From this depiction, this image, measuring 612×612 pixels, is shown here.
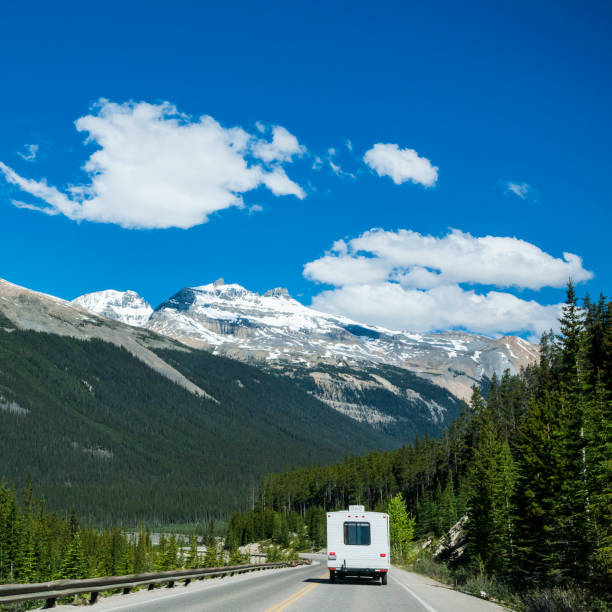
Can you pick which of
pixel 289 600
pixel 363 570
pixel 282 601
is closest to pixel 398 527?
pixel 363 570

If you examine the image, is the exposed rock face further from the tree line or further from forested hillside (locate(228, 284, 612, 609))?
the tree line

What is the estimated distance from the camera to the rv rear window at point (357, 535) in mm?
30609

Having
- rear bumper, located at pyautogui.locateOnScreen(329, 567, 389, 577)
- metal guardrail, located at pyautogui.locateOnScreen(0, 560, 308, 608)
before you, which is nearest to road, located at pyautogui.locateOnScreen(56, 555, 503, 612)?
metal guardrail, located at pyautogui.locateOnScreen(0, 560, 308, 608)

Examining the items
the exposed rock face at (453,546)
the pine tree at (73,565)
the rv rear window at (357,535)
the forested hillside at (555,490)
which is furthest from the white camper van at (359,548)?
the pine tree at (73,565)

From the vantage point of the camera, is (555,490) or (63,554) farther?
(63,554)

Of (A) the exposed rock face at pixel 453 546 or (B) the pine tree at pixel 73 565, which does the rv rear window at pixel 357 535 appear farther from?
(B) the pine tree at pixel 73 565

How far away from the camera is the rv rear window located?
3061cm

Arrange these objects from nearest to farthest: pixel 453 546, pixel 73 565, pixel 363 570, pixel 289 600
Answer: pixel 289 600, pixel 363 570, pixel 73 565, pixel 453 546

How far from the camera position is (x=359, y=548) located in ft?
101

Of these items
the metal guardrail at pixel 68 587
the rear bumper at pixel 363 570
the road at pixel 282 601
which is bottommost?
the rear bumper at pixel 363 570

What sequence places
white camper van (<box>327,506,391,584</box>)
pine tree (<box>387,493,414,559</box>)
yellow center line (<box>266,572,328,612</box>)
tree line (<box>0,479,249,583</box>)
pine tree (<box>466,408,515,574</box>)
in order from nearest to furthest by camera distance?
1. yellow center line (<box>266,572,328,612</box>)
2. white camper van (<box>327,506,391,584</box>)
3. pine tree (<box>466,408,515,574</box>)
4. tree line (<box>0,479,249,583</box>)
5. pine tree (<box>387,493,414,559</box>)

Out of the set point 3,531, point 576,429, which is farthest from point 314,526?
point 576,429

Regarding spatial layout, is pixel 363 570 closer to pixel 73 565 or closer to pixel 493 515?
pixel 493 515

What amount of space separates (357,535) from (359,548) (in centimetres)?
64
